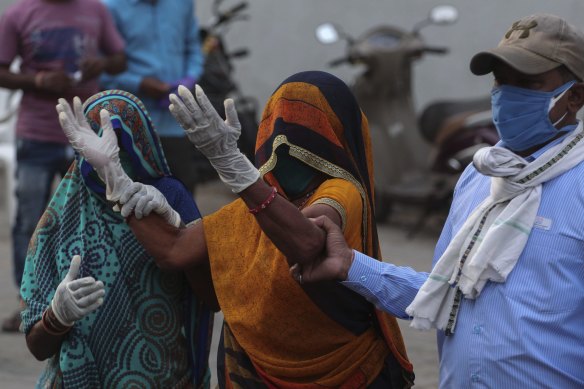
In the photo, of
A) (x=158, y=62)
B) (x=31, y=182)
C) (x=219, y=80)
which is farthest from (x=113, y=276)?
(x=219, y=80)

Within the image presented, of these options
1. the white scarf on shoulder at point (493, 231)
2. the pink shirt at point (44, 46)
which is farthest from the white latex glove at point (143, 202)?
the pink shirt at point (44, 46)

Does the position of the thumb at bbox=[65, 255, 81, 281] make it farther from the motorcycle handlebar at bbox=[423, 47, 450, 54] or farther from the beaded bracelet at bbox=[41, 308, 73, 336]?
the motorcycle handlebar at bbox=[423, 47, 450, 54]

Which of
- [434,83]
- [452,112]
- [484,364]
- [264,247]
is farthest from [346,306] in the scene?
[434,83]

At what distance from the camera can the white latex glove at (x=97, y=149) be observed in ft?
10.4

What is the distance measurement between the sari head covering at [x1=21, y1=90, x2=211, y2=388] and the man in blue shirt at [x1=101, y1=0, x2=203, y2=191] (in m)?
3.39

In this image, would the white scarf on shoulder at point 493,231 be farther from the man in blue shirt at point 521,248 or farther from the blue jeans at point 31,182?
the blue jeans at point 31,182

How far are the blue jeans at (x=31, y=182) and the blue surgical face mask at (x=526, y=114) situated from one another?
12.9 ft

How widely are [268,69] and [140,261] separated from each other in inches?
317

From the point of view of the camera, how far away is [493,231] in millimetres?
2824

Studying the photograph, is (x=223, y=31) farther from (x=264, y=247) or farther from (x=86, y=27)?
(x=264, y=247)

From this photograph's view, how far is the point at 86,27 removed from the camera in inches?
259

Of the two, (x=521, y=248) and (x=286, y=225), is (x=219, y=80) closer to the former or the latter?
(x=286, y=225)

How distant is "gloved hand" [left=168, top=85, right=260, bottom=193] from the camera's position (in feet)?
9.06

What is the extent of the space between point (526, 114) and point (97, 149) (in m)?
1.11
